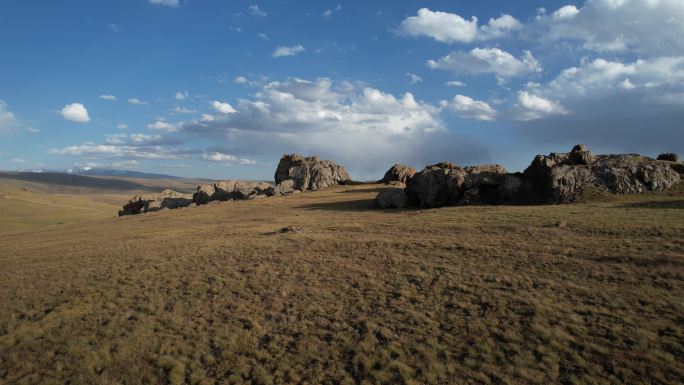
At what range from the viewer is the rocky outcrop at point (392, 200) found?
5741 cm

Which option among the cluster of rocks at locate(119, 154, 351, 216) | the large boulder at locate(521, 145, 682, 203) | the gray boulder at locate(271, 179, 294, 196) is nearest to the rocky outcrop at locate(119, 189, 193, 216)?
the cluster of rocks at locate(119, 154, 351, 216)

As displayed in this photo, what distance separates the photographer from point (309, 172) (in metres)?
102

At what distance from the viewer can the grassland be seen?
1473 centimetres

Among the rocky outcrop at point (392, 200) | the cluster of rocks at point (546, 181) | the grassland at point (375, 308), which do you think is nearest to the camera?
the grassland at point (375, 308)

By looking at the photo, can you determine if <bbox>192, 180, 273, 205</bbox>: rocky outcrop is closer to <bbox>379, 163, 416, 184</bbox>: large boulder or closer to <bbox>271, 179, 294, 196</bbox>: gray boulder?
<bbox>271, 179, 294, 196</bbox>: gray boulder

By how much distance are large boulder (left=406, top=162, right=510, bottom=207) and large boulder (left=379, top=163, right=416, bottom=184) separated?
118 feet

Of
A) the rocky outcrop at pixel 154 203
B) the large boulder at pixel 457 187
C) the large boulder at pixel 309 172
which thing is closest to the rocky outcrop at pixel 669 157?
the large boulder at pixel 457 187

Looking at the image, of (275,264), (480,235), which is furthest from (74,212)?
(480,235)

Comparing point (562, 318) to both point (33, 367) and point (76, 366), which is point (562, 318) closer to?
point (76, 366)

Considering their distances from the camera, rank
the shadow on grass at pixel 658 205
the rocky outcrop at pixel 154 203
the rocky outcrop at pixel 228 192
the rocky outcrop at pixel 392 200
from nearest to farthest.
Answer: the shadow on grass at pixel 658 205, the rocky outcrop at pixel 392 200, the rocky outcrop at pixel 154 203, the rocky outcrop at pixel 228 192

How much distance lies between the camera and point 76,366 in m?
16.4

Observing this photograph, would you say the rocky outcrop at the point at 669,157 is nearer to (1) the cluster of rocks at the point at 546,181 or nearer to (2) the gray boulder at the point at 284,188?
(1) the cluster of rocks at the point at 546,181

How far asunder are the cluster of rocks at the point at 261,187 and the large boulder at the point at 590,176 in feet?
182

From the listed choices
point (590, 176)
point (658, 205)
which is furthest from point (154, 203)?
point (658, 205)
